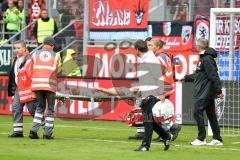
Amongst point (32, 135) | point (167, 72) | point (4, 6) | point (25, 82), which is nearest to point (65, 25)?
point (4, 6)

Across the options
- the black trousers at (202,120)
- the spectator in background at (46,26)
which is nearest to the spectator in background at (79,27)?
the spectator in background at (46,26)

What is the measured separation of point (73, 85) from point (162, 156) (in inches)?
414

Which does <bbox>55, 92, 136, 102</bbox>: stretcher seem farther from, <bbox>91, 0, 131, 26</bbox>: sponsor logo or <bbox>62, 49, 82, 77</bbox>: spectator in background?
<bbox>91, 0, 131, 26</bbox>: sponsor logo

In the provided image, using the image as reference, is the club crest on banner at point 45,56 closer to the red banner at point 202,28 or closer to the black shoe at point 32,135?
the black shoe at point 32,135

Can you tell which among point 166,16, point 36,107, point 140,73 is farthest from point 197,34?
point 140,73

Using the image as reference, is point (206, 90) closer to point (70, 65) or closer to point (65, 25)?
point (70, 65)

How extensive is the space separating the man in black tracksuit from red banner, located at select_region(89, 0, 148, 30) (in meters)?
9.64

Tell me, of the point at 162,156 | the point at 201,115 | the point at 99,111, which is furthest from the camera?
the point at 99,111

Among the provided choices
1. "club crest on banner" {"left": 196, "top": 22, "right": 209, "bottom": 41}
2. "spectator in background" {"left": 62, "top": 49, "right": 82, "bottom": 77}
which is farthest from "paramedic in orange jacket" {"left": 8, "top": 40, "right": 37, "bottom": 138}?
"club crest on banner" {"left": 196, "top": 22, "right": 209, "bottom": 41}

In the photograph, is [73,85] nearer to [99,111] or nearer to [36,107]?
[99,111]

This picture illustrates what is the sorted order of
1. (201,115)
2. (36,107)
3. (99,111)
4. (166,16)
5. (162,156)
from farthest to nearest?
(166,16), (99,111), (36,107), (201,115), (162,156)

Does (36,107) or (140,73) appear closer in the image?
(140,73)

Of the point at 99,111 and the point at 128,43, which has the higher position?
the point at 128,43

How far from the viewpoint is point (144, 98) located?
15930mm
